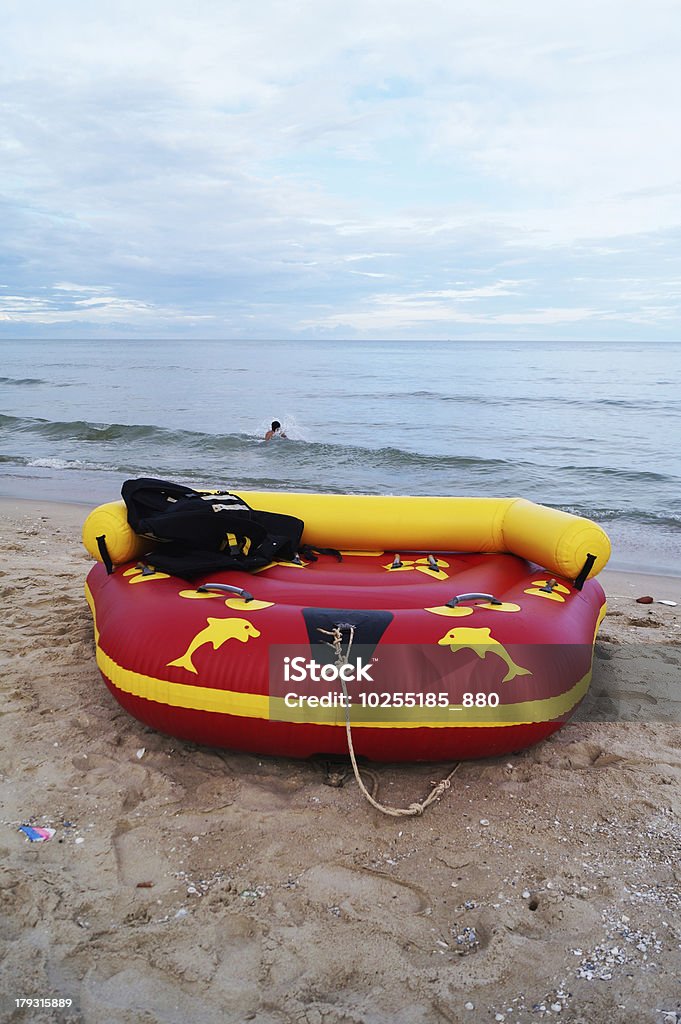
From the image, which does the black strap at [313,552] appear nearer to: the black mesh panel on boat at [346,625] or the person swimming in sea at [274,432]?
the black mesh panel on boat at [346,625]

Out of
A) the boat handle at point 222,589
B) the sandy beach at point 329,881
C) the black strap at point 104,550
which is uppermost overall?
the black strap at point 104,550

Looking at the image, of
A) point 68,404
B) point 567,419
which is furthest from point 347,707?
point 68,404

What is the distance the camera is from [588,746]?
313cm

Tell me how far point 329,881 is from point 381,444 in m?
12.6

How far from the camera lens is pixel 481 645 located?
9.55 feet

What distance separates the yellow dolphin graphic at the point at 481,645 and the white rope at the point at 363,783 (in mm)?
390

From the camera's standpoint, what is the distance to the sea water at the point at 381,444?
1000cm

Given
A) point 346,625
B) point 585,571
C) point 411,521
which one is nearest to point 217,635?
point 346,625

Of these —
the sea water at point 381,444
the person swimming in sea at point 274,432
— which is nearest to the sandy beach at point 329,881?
the sea water at point 381,444

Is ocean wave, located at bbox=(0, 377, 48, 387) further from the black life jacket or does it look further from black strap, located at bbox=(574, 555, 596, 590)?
black strap, located at bbox=(574, 555, 596, 590)

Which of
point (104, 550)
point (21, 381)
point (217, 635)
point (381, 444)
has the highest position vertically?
point (21, 381)

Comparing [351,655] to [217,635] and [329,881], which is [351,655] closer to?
[217,635]

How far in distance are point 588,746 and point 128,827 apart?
187 centimetres

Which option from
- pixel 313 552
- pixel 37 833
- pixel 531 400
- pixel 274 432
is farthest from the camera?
pixel 531 400
